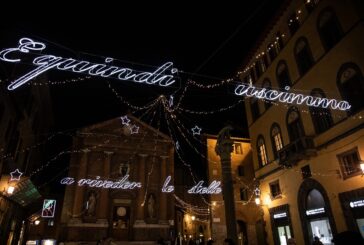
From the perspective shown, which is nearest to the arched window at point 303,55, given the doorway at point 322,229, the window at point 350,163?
the window at point 350,163

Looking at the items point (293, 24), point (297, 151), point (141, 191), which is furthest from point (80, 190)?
point (293, 24)

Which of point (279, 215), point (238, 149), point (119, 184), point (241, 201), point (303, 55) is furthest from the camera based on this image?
point (238, 149)

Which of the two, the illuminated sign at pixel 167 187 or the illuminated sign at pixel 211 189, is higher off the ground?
the illuminated sign at pixel 167 187

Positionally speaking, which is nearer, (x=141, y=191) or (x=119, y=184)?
(x=119, y=184)

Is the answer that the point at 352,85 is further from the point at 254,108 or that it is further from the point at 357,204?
the point at 254,108

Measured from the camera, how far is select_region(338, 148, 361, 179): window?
14341mm

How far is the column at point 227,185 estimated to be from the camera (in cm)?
1292

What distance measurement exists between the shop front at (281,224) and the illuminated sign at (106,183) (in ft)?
58.0

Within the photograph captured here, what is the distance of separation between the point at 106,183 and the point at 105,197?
5.70ft

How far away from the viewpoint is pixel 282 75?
21297 mm

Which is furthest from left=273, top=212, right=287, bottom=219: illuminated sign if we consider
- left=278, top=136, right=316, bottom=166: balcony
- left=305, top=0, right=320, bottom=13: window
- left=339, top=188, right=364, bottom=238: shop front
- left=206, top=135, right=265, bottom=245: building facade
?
left=305, top=0, right=320, bottom=13: window

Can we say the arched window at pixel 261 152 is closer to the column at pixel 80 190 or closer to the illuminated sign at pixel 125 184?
the illuminated sign at pixel 125 184

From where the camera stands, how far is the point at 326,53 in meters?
16.6

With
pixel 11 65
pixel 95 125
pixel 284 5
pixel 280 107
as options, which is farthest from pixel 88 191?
pixel 284 5
